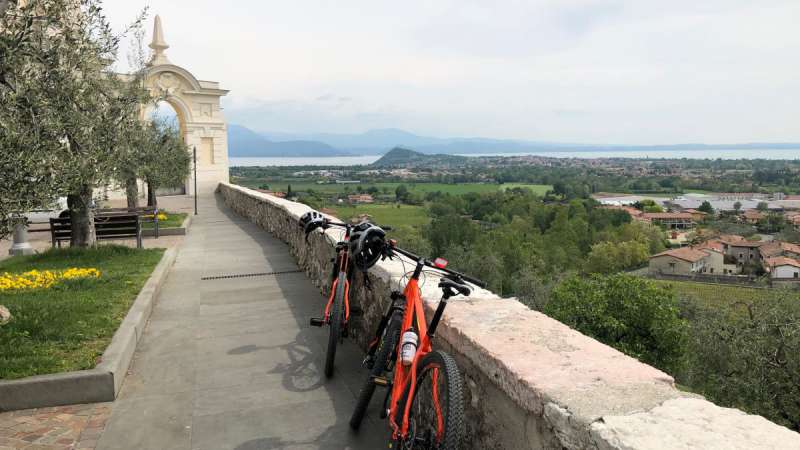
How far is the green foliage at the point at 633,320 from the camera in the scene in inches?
1171

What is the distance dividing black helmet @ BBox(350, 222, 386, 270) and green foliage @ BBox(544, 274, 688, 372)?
2718 centimetres

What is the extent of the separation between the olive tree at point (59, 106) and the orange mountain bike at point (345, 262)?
257cm

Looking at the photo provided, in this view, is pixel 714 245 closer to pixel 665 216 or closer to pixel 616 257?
pixel 616 257

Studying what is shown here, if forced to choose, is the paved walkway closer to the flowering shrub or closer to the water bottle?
the water bottle

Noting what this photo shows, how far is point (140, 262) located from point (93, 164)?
1661mm

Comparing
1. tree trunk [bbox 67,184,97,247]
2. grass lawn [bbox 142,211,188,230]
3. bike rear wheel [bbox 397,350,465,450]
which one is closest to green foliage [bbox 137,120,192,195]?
grass lawn [bbox 142,211,188,230]

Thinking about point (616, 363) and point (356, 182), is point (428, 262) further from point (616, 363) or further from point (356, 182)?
point (356, 182)

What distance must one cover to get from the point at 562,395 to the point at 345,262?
313 centimetres

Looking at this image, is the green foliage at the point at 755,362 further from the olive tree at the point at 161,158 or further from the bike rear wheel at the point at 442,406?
the bike rear wheel at the point at 442,406

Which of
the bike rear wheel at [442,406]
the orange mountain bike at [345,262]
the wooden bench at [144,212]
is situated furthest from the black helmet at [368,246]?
the wooden bench at [144,212]

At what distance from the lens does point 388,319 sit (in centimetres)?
373

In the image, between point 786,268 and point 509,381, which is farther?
point 786,268

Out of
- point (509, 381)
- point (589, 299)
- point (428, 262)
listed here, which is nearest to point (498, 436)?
point (509, 381)

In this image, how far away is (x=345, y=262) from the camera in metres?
5.14
